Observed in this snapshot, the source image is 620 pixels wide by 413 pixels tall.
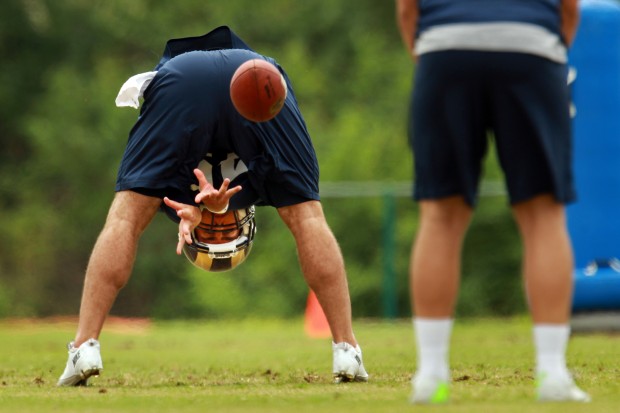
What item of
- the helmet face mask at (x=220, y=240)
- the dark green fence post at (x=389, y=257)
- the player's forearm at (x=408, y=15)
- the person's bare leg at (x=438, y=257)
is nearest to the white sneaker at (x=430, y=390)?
the person's bare leg at (x=438, y=257)

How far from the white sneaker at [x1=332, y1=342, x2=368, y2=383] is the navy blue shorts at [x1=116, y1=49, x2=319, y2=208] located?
0.80 metres

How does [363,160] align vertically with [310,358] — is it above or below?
above

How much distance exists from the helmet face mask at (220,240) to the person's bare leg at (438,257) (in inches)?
93.6

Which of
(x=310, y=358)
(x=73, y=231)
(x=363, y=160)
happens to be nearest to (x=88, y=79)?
(x=73, y=231)

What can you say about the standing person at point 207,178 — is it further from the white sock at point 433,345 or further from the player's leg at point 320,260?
the white sock at point 433,345

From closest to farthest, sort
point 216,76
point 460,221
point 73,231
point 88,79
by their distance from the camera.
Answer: point 460,221, point 216,76, point 73,231, point 88,79

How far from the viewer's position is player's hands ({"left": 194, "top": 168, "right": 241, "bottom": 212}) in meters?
6.59

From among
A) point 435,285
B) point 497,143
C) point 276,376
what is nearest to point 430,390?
point 435,285

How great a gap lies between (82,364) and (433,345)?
219 cm

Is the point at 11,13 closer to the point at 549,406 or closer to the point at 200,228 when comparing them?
the point at 200,228

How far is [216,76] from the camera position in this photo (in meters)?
7.03

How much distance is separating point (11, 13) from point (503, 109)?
27558 millimetres

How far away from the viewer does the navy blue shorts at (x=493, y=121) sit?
479 cm

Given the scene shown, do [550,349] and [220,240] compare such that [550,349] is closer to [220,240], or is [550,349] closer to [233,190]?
[233,190]
